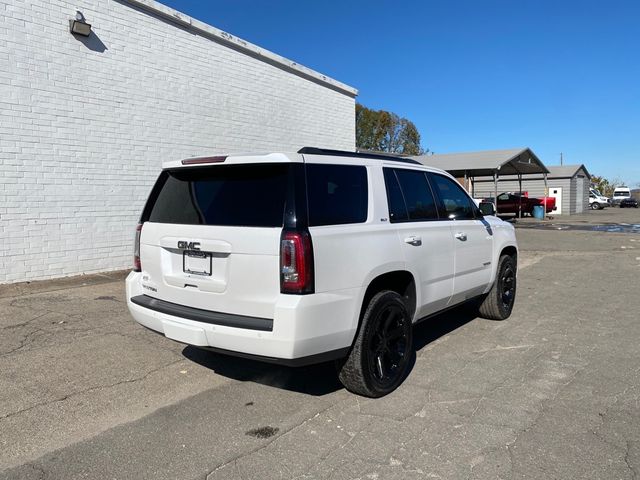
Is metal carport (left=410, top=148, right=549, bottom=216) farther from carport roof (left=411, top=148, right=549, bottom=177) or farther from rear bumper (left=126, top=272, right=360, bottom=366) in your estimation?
rear bumper (left=126, top=272, right=360, bottom=366)

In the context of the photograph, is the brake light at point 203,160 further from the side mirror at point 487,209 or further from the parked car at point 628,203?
A: the parked car at point 628,203

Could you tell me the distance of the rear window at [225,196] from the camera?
142 inches

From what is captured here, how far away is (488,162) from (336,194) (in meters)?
24.9

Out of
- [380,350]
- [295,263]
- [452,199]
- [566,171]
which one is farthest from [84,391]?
[566,171]

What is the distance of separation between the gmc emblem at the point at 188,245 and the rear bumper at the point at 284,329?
1.53 ft

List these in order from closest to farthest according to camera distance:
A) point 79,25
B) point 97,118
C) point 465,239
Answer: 1. point 465,239
2. point 79,25
3. point 97,118

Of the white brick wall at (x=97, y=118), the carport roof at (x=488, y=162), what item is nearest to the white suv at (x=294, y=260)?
the white brick wall at (x=97, y=118)

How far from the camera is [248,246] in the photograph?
3533mm

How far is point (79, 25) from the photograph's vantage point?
8969mm

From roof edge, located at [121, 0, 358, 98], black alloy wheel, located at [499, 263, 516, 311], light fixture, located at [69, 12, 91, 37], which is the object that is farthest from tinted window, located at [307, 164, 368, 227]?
roof edge, located at [121, 0, 358, 98]

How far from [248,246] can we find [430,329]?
135 inches

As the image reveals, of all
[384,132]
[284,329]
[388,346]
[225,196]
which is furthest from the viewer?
[384,132]

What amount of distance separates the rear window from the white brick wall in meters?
5.53

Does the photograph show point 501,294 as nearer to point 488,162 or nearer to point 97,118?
point 97,118
